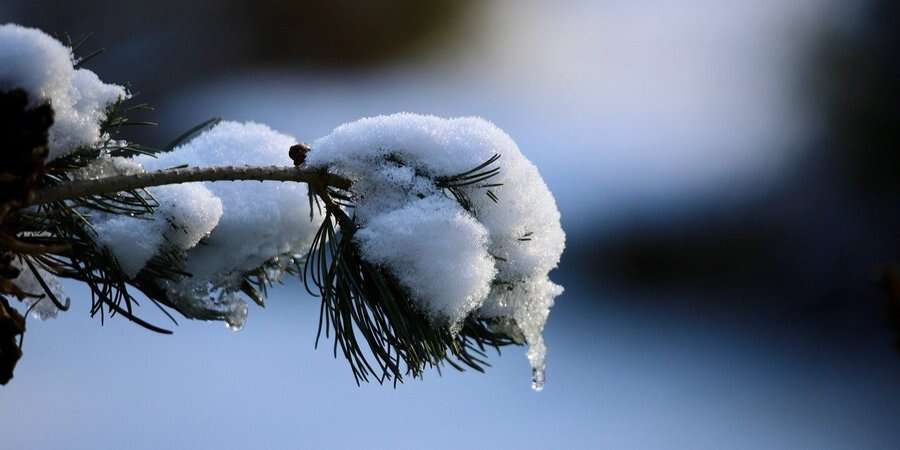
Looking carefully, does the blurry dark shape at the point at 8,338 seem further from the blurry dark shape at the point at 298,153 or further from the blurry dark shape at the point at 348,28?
the blurry dark shape at the point at 348,28

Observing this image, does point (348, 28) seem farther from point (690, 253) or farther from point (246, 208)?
point (246, 208)

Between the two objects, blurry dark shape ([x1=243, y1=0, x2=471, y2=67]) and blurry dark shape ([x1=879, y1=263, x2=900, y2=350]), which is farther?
blurry dark shape ([x1=243, y1=0, x2=471, y2=67])

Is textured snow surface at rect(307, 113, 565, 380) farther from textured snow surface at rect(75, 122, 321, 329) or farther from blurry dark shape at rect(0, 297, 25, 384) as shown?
blurry dark shape at rect(0, 297, 25, 384)

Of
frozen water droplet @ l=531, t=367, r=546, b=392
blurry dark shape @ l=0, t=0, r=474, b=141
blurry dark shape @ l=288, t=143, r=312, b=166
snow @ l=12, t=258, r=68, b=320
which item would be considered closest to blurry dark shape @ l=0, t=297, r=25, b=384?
snow @ l=12, t=258, r=68, b=320

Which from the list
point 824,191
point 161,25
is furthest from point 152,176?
point 824,191

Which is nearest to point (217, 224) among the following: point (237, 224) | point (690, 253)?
point (237, 224)

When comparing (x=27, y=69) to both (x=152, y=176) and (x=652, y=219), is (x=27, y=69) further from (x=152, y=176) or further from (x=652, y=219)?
(x=652, y=219)

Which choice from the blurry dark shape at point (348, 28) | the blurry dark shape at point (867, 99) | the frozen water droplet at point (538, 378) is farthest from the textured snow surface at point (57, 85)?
the blurry dark shape at point (867, 99)
